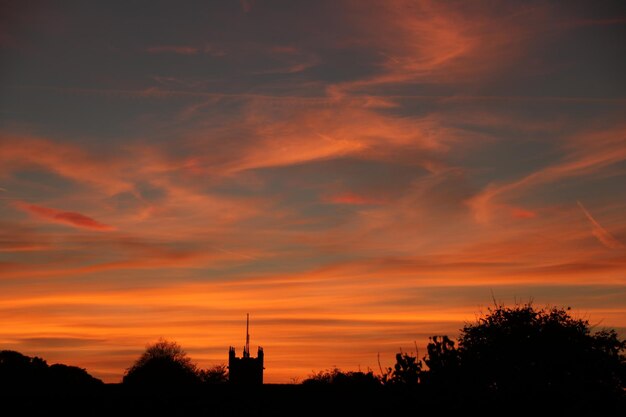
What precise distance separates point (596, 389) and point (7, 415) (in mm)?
50692

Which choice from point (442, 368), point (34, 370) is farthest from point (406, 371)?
point (34, 370)

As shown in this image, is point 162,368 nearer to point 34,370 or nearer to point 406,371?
point 34,370

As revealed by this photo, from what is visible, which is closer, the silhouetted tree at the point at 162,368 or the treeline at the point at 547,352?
the treeline at the point at 547,352

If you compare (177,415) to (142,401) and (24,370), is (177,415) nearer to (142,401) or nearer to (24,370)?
Result: (142,401)

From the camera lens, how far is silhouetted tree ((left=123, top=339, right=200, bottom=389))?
9929 cm

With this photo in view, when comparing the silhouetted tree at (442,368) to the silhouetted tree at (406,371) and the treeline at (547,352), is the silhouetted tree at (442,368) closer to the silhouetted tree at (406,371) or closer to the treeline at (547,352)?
the silhouetted tree at (406,371)

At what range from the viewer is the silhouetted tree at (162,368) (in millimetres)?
99294

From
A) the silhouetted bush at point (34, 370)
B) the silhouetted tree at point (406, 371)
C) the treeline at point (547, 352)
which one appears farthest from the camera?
the silhouetted bush at point (34, 370)

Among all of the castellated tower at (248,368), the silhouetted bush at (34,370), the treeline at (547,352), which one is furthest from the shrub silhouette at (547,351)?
the silhouetted bush at (34,370)

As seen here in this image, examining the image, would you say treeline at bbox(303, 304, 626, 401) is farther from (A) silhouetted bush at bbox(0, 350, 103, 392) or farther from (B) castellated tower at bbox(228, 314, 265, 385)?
(A) silhouetted bush at bbox(0, 350, 103, 392)

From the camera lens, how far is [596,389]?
6362 centimetres

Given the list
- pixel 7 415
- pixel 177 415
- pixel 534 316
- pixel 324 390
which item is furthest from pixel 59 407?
pixel 534 316

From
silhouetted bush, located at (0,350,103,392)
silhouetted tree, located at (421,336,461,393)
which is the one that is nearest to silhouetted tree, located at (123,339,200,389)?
silhouetted bush, located at (0,350,103,392)

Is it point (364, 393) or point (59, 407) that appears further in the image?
point (59, 407)
